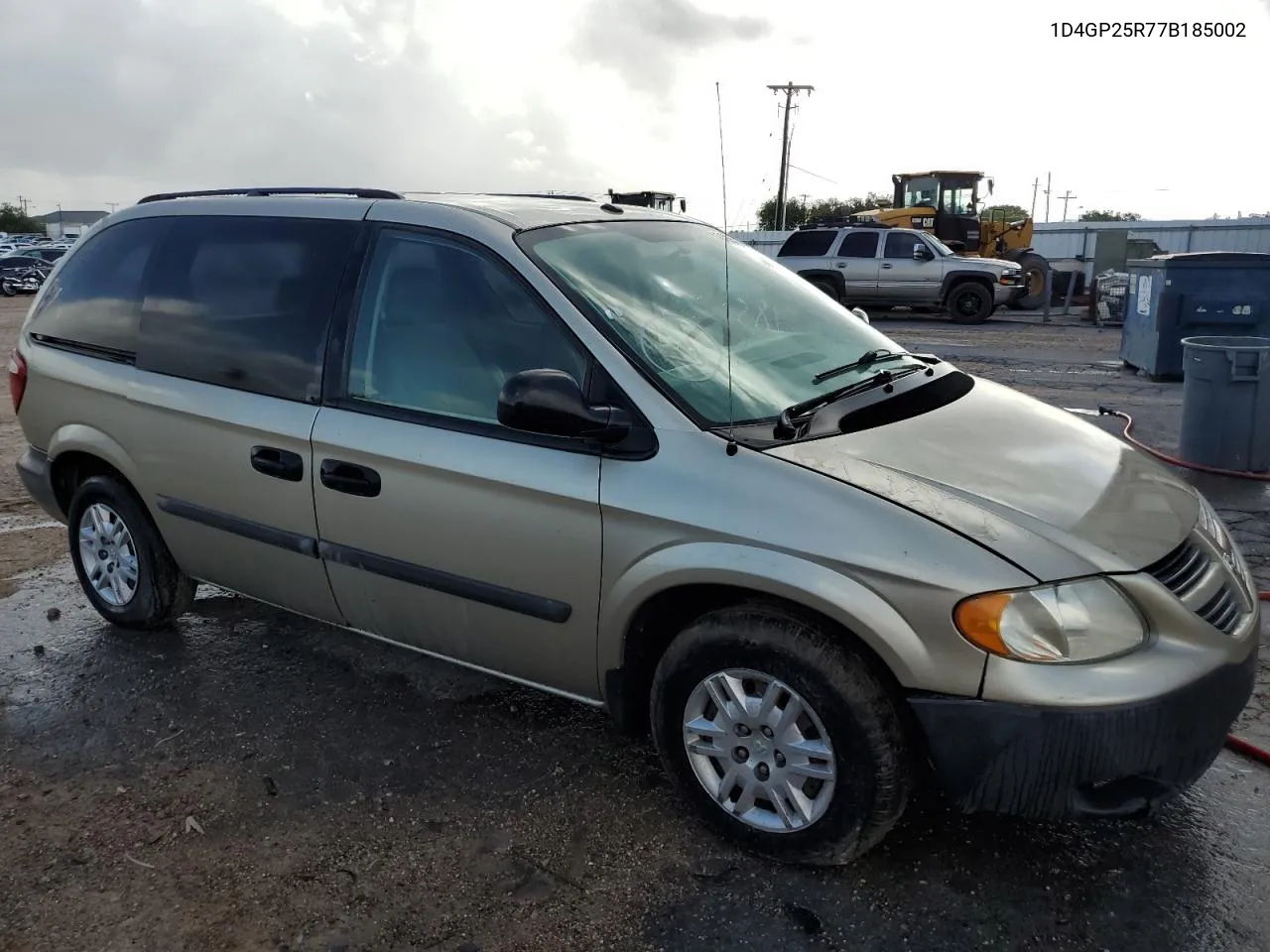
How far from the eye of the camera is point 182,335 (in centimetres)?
384

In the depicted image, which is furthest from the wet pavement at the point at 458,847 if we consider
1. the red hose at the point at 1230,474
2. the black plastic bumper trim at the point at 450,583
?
the black plastic bumper trim at the point at 450,583

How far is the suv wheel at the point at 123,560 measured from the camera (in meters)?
4.16

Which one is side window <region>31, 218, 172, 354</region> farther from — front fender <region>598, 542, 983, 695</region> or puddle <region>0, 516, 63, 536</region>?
front fender <region>598, 542, 983, 695</region>

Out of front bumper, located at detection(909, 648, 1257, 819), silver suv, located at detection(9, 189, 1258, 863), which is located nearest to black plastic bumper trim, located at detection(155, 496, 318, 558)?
silver suv, located at detection(9, 189, 1258, 863)

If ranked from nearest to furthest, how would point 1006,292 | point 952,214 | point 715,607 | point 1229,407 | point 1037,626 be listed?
point 1037,626, point 715,607, point 1229,407, point 1006,292, point 952,214

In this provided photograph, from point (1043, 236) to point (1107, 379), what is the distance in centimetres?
2233

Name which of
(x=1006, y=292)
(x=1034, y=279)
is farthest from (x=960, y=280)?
(x=1034, y=279)

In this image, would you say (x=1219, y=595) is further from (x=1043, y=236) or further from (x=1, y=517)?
(x=1043, y=236)

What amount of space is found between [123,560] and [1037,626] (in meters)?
3.59

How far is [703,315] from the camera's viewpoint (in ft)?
10.8

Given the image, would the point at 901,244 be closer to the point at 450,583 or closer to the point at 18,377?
the point at 18,377

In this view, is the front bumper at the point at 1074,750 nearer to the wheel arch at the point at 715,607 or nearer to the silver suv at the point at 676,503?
the silver suv at the point at 676,503

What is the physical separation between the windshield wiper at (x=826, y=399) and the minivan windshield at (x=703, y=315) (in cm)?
4

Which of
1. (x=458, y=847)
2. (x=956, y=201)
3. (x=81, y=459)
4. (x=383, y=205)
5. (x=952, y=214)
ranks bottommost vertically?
(x=458, y=847)
